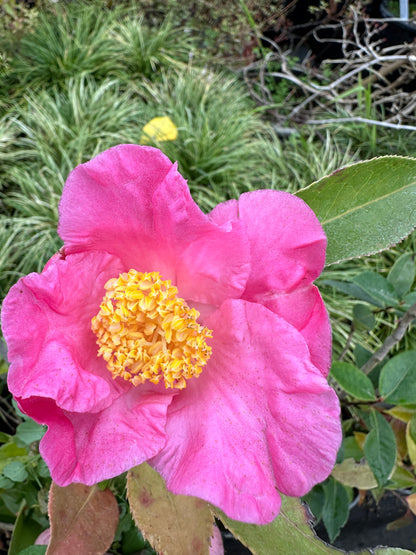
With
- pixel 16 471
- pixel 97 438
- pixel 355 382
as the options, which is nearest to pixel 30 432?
pixel 16 471

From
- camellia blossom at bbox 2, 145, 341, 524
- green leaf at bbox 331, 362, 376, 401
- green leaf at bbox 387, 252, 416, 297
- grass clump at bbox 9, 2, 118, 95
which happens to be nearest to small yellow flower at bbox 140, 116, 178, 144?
grass clump at bbox 9, 2, 118, 95

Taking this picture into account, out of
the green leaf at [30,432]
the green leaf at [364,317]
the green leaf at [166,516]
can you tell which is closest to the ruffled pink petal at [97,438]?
the green leaf at [166,516]

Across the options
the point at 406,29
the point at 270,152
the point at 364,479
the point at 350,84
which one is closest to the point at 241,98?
the point at 270,152

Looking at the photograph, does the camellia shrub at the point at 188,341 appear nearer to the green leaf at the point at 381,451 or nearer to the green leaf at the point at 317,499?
the green leaf at the point at 381,451

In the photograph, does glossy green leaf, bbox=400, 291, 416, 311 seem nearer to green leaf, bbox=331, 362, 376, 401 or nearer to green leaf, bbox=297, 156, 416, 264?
green leaf, bbox=331, 362, 376, 401

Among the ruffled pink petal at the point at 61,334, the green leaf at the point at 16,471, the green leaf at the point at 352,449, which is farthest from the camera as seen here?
the green leaf at the point at 352,449

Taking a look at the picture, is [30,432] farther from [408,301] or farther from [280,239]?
[408,301]

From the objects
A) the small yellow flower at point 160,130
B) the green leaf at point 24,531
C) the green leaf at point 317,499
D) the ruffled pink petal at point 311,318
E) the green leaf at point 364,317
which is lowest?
the green leaf at point 317,499
